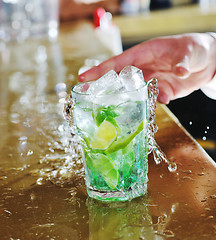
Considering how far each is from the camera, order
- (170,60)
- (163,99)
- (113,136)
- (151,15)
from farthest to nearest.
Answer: (151,15), (170,60), (163,99), (113,136)

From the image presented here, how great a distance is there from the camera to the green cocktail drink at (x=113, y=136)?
649 mm

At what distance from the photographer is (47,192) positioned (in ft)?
2.36

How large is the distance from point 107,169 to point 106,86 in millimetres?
147

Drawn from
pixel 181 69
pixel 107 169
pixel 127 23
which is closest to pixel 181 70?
pixel 181 69

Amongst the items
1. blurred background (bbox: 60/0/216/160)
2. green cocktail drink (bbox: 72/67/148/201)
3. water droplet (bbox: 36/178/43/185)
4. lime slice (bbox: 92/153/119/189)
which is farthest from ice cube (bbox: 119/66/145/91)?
blurred background (bbox: 60/0/216/160)

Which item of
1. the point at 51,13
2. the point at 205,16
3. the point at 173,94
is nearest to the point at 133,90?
the point at 173,94

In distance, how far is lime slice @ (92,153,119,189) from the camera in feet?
2.16

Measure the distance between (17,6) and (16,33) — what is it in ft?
0.67

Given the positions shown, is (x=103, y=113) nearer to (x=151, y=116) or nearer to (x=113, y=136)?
(x=113, y=136)

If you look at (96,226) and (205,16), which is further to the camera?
(205,16)

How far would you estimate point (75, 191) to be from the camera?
0.71 meters

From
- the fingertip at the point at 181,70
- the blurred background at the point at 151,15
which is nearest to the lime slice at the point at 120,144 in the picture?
the fingertip at the point at 181,70

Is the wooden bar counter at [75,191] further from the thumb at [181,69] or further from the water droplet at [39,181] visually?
the thumb at [181,69]

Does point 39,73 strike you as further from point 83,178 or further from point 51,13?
point 51,13
